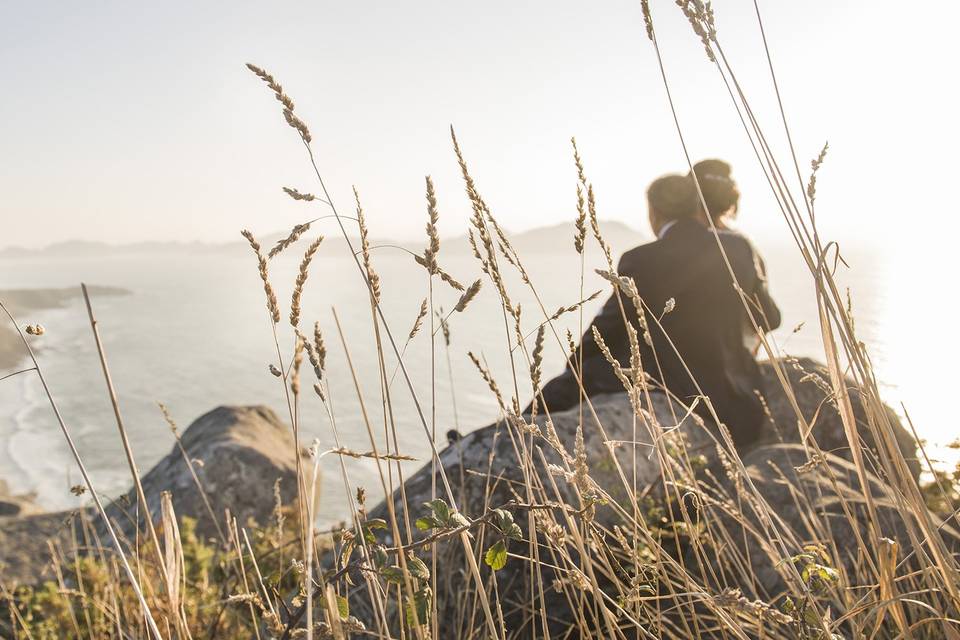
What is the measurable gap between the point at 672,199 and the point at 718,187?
13.3 inches

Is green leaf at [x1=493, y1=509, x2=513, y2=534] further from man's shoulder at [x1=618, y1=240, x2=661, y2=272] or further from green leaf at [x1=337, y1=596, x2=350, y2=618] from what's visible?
man's shoulder at [x1=618, y1=240, x2=661, y2=272]

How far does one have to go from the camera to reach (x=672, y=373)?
340cm

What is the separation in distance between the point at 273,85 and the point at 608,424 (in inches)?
81.6

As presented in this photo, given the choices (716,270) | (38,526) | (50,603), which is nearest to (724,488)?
(716,270)

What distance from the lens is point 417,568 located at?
0.83 metres

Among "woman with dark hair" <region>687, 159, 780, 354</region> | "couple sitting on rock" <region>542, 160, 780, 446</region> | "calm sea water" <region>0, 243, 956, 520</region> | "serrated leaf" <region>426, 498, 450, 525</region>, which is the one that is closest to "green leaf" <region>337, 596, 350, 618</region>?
"serrated leaf" <region>426, 498, 450, 525</region>

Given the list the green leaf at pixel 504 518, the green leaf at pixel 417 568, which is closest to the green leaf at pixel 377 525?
the green leaf at pixel 417 568

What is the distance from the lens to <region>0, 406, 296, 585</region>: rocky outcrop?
412 cm

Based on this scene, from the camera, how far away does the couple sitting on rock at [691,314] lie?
3326 millimetres

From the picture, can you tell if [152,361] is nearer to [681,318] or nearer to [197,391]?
[197,391]

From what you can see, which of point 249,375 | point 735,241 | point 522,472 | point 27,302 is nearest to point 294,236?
point 522,472

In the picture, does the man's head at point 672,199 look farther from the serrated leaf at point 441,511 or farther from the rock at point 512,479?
the serrated leaf at point 441,511

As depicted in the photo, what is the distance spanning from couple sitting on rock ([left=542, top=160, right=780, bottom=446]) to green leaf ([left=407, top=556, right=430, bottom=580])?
8.01ft

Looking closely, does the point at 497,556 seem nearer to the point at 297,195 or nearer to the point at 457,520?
the point at 457,520
